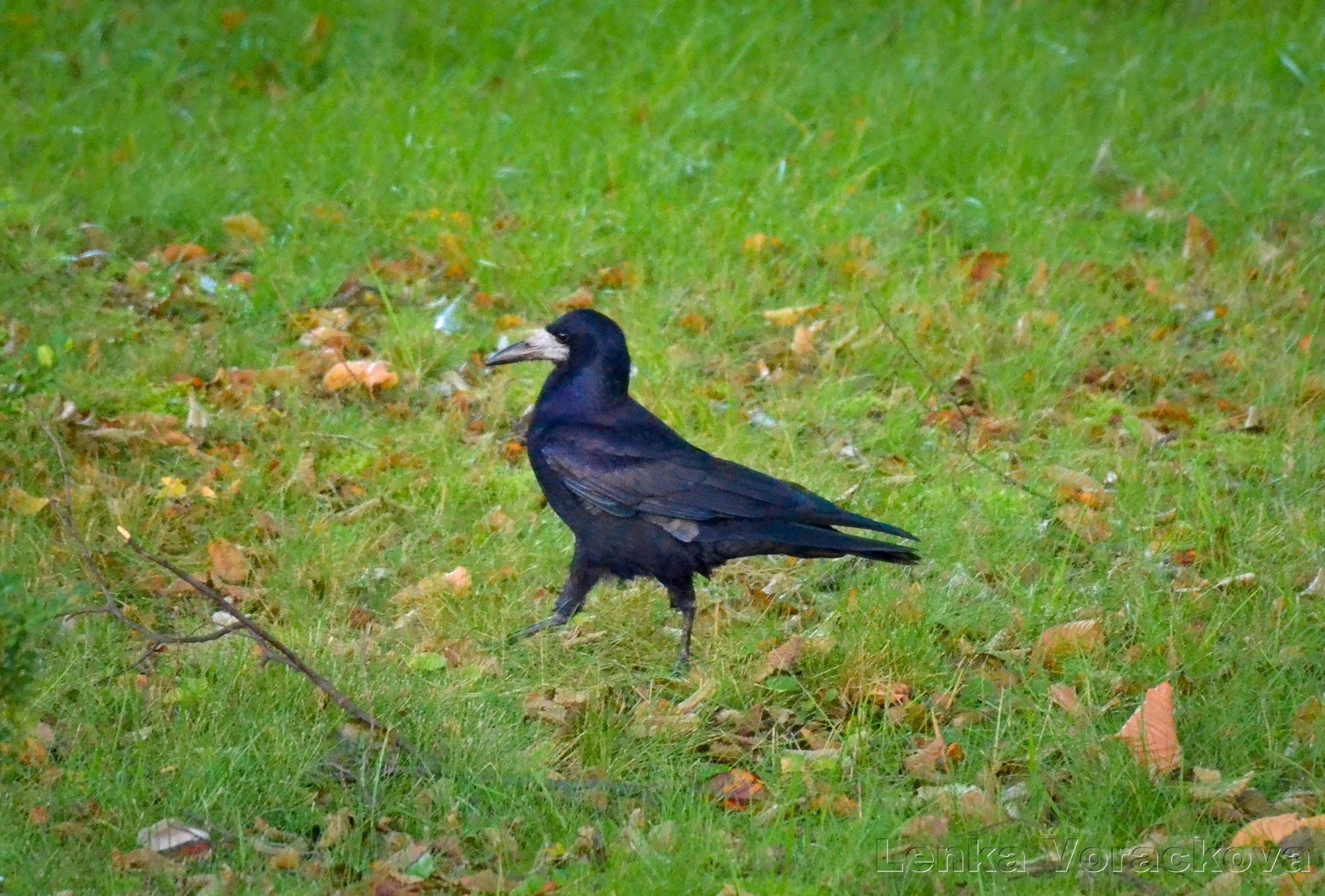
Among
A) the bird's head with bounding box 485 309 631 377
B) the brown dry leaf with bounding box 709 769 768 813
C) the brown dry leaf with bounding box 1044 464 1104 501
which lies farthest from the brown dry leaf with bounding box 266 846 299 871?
the brown dry leaf with bounding box 1044 464 1104 501

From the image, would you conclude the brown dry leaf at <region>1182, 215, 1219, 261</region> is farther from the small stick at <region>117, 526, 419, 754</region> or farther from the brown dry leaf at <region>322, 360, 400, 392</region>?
the small stick at <region>117, 526, 419, 754</region>

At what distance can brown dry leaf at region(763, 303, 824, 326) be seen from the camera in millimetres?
6617

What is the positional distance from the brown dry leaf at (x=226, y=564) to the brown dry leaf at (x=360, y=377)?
127 centimetres

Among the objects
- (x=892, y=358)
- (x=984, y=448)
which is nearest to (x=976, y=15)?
(x=892, y=358)

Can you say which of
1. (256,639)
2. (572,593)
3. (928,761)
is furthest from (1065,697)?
(256,639)

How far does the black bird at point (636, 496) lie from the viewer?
4422 millimetres

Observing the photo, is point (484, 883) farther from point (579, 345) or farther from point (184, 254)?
point (184, 254)

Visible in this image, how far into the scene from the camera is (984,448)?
5.86 metres

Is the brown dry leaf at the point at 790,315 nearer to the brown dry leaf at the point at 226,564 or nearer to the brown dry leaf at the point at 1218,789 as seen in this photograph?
the brown dry leaf at the point at 226,564

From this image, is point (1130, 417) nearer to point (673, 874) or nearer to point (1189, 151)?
point (1189, 151)

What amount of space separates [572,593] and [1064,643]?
1438 mm

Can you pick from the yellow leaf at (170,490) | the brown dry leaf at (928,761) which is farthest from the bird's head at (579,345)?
the brown dry leaf at (928,761)

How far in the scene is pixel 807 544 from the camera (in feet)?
14.0

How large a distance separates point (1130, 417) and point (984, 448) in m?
0.62
